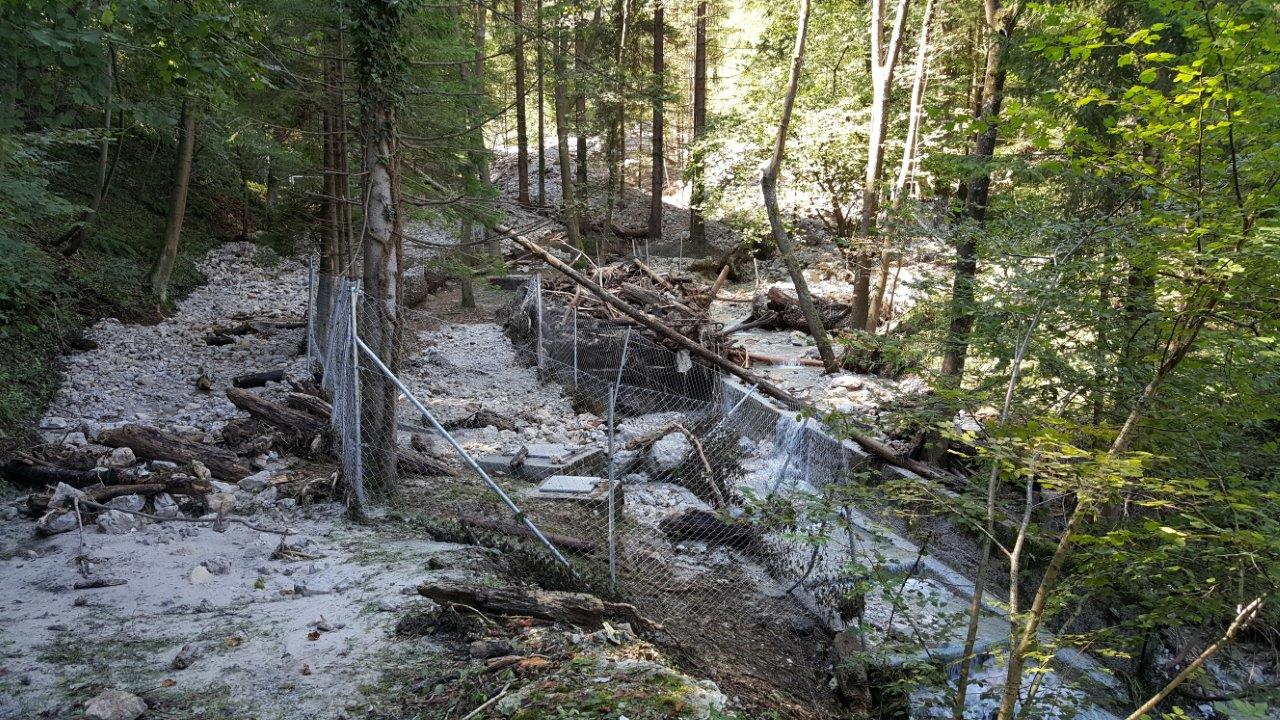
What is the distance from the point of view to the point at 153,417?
8578 millimetres

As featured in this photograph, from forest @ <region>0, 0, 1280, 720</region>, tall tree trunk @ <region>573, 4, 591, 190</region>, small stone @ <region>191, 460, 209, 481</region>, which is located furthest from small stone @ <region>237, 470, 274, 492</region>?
tall tree trunk @ <region>573, 4, 591, 190</region>

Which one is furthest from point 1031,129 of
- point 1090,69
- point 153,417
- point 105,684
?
point 153,417

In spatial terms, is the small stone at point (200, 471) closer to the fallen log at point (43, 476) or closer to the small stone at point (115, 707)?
the fallen log at point (43, 476)

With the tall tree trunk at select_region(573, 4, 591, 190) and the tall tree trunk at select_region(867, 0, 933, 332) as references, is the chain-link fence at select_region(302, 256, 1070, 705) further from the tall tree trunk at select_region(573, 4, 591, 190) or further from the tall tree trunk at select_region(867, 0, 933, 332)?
the tall tree trunk at select_region(573, 4, 591, 190)

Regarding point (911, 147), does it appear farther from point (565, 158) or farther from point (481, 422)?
point (565, 158)

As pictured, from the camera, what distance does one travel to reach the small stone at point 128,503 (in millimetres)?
5746

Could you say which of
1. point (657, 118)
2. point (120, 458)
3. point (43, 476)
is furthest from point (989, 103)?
point (657, 118)

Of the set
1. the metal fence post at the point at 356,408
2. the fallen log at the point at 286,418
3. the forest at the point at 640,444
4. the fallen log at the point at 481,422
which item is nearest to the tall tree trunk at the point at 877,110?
the forest at the point at 640,444

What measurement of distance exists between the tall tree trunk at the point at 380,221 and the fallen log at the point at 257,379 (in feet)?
16.0

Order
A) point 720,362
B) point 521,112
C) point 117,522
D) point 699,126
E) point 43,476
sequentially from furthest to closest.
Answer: point 521,112
point 699,126
point 720,362
point 43,476
point 117,522

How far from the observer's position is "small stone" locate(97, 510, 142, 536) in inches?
213

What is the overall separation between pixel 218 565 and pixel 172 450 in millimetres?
2364

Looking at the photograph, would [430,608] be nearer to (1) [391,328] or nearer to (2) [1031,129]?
(1) [391,328]

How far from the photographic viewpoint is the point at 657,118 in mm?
22062
